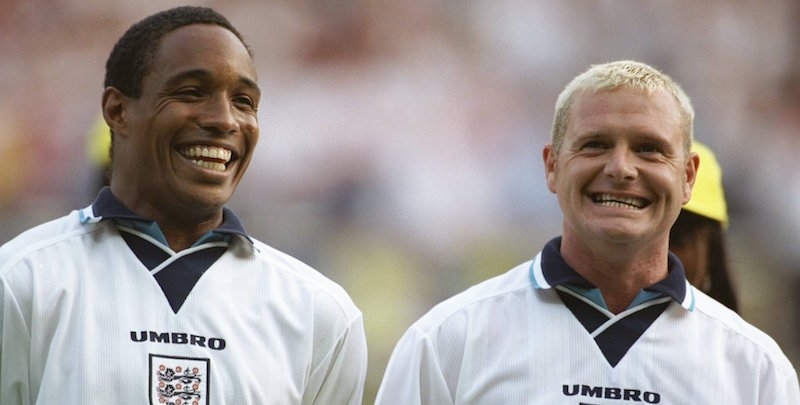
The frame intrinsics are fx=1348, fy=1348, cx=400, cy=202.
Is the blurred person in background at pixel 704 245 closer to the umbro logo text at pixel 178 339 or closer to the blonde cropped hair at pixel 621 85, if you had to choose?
the blonde cropped hair at pixel 621 85

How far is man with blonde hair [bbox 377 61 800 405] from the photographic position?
2.65 m

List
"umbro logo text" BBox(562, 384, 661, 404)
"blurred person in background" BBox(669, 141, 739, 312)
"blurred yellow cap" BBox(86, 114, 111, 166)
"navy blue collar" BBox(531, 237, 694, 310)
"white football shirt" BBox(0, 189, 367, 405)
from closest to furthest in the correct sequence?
"white football shirt" BBox(0, 189, 367, 405)
"umbro logo text" BBox(562, 384, 661, 404)
"navy blue collar" BBox(531, 237, 694, 310)
"blurred person in background" BBox(669, 141, 739, 312)
"blurred yellow cap" BBox(86, 114, 111, 166)

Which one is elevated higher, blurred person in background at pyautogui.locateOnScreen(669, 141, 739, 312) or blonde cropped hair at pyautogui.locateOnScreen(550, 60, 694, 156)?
blonde cropped hair at pyautogui.locateOnScreen(550, 60, 694, 156)

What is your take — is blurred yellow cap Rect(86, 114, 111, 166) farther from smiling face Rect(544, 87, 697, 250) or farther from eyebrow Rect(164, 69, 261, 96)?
smiling face Rect(544, 87, 697, 250)

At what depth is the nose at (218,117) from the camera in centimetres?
Result: 263

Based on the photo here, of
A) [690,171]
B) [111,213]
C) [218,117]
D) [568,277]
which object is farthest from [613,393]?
[111,213]

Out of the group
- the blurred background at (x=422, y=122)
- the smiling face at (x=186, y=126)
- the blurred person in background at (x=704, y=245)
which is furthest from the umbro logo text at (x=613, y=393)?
the blurred background at (x=422, y=122)

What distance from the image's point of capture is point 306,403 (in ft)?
8.90

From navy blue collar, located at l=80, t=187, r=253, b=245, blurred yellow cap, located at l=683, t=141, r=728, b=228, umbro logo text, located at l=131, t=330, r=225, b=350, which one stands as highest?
navy blue collar, located at l=80, t=187, r=253, b=245

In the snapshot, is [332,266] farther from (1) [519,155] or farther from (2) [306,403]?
(2) [306,403]

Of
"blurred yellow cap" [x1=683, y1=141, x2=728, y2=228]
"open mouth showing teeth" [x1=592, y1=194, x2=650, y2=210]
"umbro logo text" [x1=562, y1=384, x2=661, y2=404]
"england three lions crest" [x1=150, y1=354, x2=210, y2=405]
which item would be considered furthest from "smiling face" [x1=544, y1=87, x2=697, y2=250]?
"blurred yellow cap" [x1=683, y1=141, x2=728, y2=228]

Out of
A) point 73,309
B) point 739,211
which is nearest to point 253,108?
point 73,309

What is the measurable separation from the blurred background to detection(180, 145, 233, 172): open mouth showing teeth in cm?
291

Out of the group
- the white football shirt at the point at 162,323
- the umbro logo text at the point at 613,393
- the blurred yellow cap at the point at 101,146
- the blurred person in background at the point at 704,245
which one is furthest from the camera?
the blurred yellow cap at the point at 101,146
